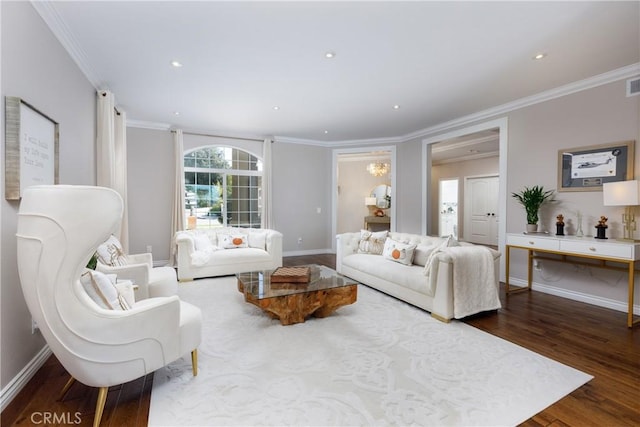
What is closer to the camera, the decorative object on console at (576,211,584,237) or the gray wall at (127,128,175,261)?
the decorative object on console at (576,211,584,237)

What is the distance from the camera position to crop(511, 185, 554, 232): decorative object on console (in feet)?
12.9

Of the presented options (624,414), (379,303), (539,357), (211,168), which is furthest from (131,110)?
(624,414)

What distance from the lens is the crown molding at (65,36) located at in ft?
7.26

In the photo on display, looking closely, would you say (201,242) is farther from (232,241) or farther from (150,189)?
(150,189)

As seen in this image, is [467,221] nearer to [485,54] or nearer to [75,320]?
[485,54]

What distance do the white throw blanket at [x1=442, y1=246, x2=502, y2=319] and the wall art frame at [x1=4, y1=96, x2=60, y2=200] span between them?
3.54 meters

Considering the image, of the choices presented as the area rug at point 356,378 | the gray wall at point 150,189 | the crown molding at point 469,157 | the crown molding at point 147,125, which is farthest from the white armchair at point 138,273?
the crown molding at point 469,157

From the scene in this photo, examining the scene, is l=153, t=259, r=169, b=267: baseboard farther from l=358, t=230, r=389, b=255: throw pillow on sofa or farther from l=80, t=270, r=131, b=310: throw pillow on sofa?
l=80, t=270, r=131, b=310: throw pillow on sofa

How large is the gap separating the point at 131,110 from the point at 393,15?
Result: 4407 mm

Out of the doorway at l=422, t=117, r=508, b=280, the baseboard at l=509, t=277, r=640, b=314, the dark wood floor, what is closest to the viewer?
the dark wood floor

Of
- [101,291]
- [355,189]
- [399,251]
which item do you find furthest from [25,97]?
[355,189]

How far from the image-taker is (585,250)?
10.6 feet

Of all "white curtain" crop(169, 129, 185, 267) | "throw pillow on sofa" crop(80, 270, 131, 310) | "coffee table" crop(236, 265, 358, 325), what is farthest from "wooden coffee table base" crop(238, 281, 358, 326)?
"white curtain" crop(169, 129, 185, 267)

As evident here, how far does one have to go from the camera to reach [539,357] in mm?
2309
